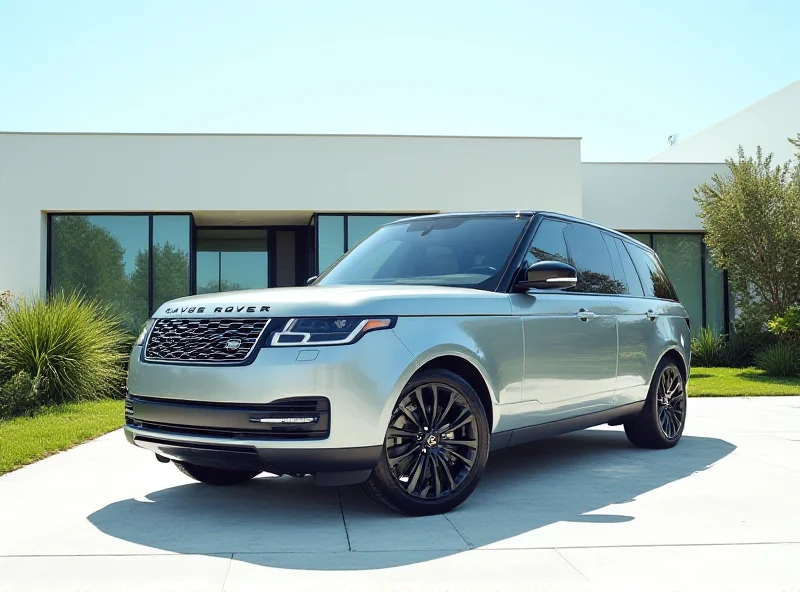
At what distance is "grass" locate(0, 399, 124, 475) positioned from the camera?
7.22 m

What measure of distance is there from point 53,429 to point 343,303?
5804 millimetres

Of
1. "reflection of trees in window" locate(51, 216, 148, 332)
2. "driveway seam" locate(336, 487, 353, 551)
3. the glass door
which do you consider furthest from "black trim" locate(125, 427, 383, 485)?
the glass door

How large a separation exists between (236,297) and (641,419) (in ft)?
13.7

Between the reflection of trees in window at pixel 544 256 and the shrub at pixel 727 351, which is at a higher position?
the reflection of trees in window at pixel 544 256

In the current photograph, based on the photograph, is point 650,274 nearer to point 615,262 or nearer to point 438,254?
point 615,262

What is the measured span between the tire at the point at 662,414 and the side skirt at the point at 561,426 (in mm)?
200

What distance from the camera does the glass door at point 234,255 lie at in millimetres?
20984

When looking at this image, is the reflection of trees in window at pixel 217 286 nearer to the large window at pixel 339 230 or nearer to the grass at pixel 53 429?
the large window at pixel 339 230

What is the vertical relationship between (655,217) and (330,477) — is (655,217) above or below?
above

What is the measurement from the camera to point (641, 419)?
24.3ft

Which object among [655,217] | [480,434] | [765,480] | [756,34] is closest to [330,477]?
[480,434]

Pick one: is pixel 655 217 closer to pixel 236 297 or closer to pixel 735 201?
pixel 735 201

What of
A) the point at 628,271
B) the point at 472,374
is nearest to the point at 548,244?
Result: the point at 472,374

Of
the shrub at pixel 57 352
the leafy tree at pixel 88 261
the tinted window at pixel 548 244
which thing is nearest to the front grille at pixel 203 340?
the tinted window at pixel 548 244
